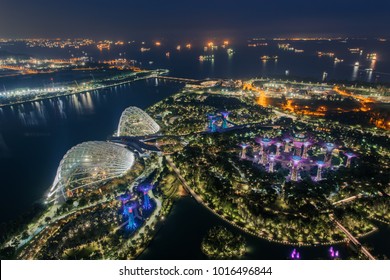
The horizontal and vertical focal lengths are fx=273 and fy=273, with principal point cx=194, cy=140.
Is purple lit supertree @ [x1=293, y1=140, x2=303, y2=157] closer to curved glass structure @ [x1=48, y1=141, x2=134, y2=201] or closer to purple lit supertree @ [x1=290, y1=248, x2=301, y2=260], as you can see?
purple lit supertree @ [x1=290, y1=248, x2=301, y2=260]

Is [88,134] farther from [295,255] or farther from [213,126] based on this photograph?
[295,255]

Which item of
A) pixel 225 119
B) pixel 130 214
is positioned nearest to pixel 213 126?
pixel 225 119

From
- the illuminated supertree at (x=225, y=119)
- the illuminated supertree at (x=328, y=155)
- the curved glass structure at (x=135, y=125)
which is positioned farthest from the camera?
the illuminated supertree at (x=225, y=119)

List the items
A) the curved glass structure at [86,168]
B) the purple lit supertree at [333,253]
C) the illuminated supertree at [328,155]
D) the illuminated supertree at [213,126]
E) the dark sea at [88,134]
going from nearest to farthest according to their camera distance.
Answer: the purple lit supertree at [333,253], the dark sea at [88,134], the curved glass structure at [86,168], the illuminated supertree at [328,155], the illuminated supertree at [213,126]

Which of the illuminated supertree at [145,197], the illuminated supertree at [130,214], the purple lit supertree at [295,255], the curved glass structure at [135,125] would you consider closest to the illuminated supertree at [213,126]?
the curved glass structure at [135,125]

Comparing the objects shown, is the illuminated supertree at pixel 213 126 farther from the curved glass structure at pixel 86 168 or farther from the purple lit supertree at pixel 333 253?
the purple lit supertree at pixel 333 253

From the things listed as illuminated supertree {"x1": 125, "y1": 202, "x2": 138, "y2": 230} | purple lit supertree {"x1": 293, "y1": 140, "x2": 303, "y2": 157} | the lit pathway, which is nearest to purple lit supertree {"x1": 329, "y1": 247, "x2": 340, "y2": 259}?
the lit pathway

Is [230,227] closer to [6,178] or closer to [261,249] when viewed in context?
[261,249]
